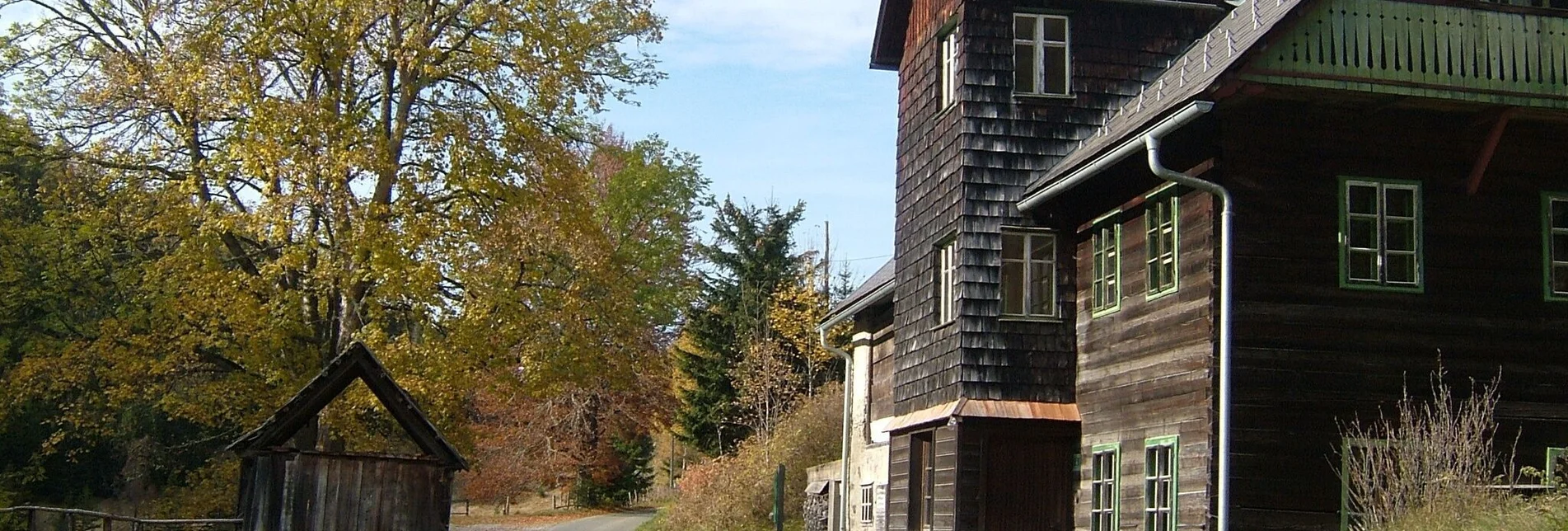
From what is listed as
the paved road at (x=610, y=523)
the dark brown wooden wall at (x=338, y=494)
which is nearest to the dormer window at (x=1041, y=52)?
the dark brown wooden wall at (x=338, y=494)

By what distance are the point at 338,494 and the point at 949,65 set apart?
31.7ft

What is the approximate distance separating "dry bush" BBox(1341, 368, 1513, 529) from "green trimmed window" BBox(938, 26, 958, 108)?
22.4 feet

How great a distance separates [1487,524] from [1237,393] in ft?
8.86

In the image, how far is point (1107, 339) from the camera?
18.3 meters

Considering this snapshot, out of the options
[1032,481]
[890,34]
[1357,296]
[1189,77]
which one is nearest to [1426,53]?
[1357,296]

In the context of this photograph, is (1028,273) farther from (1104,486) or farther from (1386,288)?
(1386,288)

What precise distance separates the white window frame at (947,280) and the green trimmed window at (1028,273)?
61cm

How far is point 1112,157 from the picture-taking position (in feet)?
54.5

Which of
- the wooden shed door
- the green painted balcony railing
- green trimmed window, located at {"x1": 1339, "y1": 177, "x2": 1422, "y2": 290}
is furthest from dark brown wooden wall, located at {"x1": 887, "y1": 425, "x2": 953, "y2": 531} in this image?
the green painted balcony railing

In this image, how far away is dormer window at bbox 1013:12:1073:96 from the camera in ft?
65.8

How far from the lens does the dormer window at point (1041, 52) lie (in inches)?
790

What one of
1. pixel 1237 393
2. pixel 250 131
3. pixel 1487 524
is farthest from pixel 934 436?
pixel 250 131

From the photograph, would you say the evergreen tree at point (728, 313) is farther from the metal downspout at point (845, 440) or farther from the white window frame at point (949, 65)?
the white window frame at point (949, 65)

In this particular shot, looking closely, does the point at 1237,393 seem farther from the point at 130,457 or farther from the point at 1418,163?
the point at 130,457
